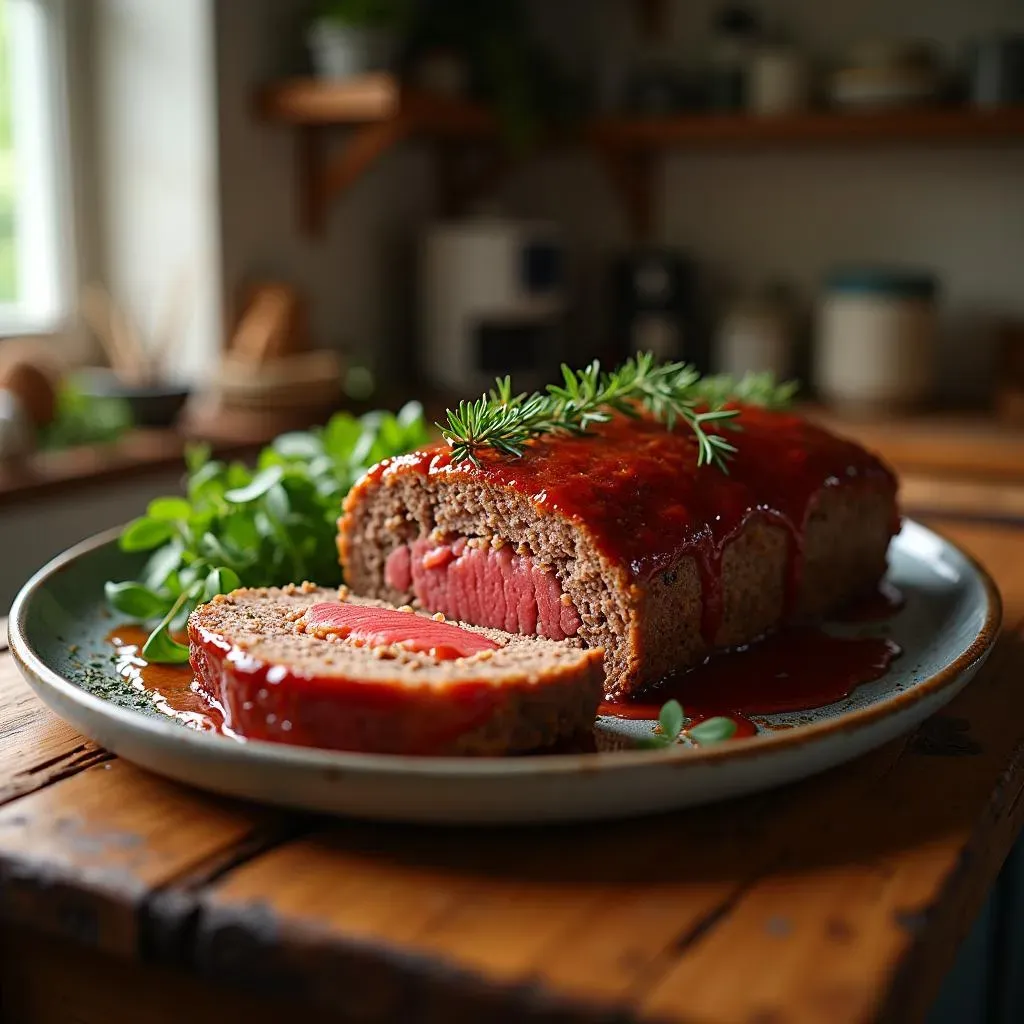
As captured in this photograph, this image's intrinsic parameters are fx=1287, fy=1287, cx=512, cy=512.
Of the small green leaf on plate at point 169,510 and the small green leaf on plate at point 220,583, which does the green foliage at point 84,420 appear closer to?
the small green leaf on plate at point 169,510

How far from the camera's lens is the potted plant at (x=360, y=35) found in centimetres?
323

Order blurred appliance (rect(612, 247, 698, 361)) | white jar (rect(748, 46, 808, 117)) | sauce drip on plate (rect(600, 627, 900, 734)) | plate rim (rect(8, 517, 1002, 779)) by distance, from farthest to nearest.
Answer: blurred appliance (rect(612, 247, 698, 361))
white jar (rect(748, 46, 808, 117))
sauce drip on plate (rect(600, 627, 900, 734))
plate rim (rect(8, 517, 1002, 779))

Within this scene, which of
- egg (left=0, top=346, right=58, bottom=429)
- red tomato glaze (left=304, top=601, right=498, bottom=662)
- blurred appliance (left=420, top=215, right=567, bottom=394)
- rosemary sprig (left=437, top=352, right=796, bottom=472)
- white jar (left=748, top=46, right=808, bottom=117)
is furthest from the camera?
blurred appliance (left=420, top=215, right=567, bottom=394)

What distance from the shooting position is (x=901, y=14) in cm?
375

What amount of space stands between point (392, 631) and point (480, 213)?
3.21 m

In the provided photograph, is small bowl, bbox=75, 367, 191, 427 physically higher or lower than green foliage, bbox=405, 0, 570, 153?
lower

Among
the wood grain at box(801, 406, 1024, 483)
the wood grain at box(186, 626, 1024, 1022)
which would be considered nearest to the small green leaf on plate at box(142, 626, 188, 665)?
the wood grain at box(186, 626, 1024, 1022)

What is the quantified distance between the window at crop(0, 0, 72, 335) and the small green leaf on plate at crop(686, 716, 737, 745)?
2.75m

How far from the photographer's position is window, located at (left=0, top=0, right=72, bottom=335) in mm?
3281

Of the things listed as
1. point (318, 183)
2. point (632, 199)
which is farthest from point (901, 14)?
point (318, 183)

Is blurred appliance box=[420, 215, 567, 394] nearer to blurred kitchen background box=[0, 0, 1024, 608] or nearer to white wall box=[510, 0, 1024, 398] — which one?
blurred kitchen background box=[0, 0, 1024, 608]

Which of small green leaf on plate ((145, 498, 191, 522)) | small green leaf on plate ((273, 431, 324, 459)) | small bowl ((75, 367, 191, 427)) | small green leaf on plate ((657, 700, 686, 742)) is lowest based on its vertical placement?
small bowl ((75, 367, 191, 427))

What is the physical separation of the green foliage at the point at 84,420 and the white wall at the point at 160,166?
42 cm

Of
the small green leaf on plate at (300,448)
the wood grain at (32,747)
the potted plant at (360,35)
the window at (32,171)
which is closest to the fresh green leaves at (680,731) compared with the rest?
the wood grain at (32,747)
